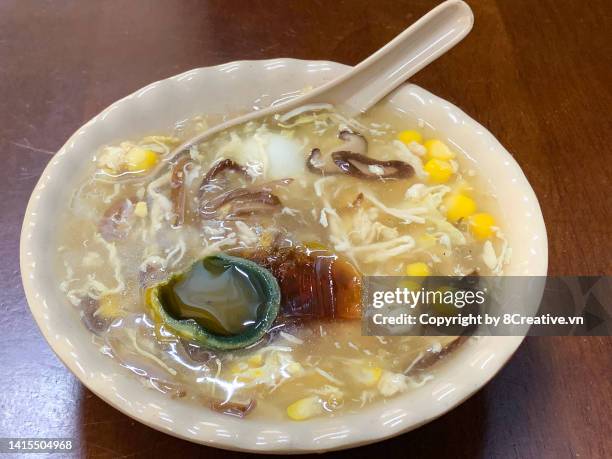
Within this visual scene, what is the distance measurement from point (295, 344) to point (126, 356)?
356 millimetres

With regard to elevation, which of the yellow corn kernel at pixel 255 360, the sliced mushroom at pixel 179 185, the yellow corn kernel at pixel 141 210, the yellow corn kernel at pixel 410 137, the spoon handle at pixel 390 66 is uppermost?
the spoon handle at pixel 390 66

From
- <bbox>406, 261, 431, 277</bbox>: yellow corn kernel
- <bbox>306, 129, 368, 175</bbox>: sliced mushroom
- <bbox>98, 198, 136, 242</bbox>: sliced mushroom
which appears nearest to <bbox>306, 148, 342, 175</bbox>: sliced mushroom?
<bbox>306, 129, 368, 175</bbox>: sliced mushroom

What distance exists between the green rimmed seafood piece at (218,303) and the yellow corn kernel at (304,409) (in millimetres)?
165

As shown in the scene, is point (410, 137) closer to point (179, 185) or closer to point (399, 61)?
point (399, 61)

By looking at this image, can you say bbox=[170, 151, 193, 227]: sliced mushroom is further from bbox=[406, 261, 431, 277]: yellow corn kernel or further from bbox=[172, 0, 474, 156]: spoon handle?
bbox=[406, 261, 431, 277]: yellow corn kernel

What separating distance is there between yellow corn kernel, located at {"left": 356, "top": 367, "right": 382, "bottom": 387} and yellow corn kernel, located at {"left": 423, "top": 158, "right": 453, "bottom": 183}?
57 centimetres

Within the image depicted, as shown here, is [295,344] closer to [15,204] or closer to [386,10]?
[15,204]

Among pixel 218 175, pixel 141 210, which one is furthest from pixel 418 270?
pixel 141 210

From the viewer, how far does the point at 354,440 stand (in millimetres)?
1045

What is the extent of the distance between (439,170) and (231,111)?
0.63 meters

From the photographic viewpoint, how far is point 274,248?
1.39 metres

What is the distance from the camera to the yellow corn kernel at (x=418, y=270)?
4.45ft

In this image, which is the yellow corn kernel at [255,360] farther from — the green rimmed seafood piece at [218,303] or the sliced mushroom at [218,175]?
the sliced mushroom at [218,175]

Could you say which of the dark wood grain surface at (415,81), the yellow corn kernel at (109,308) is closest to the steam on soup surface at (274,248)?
the yellow corn kernel at (109,308)
